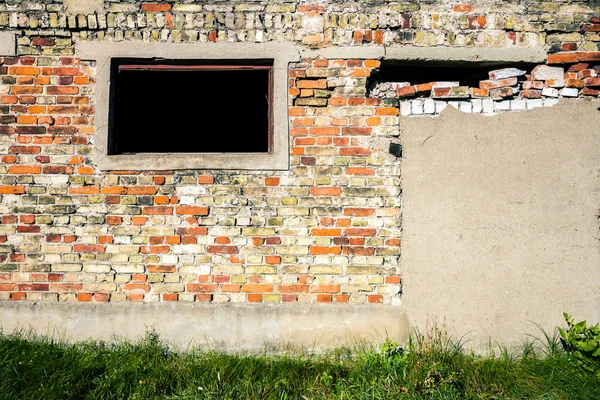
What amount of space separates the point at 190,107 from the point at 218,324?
260 cm

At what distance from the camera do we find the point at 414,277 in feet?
11.9

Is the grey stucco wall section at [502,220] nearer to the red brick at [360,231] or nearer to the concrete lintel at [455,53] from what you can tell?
the red brick at [360,231]

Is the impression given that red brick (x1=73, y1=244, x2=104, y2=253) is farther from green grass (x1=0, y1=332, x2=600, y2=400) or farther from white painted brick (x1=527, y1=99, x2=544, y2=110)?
white painted brick (x1=527, y1=99, x2=544, y2=110)

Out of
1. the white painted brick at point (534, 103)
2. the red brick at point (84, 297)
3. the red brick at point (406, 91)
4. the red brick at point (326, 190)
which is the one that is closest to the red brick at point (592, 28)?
the white painted brick at point (534, 103)

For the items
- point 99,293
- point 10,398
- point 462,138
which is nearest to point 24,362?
point 10,398

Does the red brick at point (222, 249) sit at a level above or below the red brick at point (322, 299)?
above

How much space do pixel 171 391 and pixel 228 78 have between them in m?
2.68

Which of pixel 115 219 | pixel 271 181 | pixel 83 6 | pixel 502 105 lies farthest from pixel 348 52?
pixel 115 219

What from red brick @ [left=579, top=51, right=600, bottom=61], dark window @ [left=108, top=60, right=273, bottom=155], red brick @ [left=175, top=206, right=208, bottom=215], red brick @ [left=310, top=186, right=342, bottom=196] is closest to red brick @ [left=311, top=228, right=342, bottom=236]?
red brick @ [left=310, top=186, right=342, bottom=196]

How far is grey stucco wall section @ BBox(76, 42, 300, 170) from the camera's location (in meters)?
3.60

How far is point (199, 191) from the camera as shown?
3.61m

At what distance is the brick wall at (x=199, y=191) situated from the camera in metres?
3.59

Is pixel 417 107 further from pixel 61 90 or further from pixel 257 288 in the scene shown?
pixel 61 90

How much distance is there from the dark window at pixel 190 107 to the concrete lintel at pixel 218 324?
1345 mm
